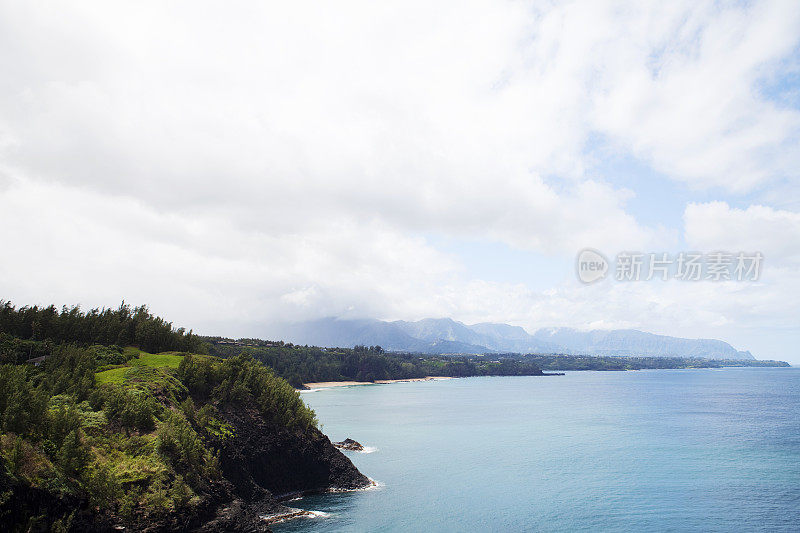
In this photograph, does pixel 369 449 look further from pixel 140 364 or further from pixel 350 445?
pixel 140 364

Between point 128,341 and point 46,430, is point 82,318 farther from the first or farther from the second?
point 46,430

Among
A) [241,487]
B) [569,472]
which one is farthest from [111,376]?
[569,472]

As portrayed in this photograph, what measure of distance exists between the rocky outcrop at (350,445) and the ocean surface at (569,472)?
10.9 feet

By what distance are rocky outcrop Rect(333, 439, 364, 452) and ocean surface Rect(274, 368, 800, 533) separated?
333 centimetres

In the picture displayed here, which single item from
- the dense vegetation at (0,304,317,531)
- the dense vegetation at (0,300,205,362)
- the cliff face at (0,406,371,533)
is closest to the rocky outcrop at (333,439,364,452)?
the cliff face at (0,406,371,533)

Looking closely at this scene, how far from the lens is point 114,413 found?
4806 centimetres

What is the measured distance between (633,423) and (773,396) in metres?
113

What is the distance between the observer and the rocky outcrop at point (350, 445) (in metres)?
87.2

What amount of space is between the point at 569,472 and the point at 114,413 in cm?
6467

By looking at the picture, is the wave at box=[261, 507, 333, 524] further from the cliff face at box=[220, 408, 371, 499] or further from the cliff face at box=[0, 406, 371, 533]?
the cliff face at box=[220, 408, 371, 499]

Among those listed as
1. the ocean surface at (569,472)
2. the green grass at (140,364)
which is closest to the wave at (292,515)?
the ocean surface at (569,472)

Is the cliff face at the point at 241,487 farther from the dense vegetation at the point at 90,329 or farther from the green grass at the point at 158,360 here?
the dense vegetation at the point at 90,329

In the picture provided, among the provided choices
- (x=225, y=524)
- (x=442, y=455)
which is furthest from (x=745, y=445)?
(x=225, y=524)

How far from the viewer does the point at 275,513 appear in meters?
53.3
